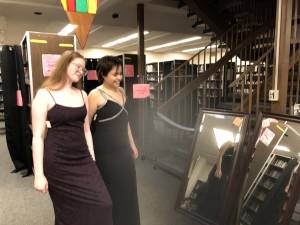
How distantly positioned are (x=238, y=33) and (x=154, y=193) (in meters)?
3.44

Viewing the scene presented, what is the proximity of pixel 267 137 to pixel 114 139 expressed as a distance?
1074mm

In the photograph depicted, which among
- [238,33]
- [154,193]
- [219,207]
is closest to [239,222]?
[219,207]

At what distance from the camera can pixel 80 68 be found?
5.24 ft

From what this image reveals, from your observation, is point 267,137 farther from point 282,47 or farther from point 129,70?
point 129,70

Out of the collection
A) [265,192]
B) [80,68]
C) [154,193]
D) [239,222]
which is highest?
[80,68]

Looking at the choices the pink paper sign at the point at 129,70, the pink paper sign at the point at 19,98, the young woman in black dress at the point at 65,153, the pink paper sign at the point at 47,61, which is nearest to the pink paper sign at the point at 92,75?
the pink paper sign at the point at 129,70

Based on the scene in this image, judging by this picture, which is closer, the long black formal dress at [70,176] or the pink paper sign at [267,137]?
the long black formal dress at [70,176]

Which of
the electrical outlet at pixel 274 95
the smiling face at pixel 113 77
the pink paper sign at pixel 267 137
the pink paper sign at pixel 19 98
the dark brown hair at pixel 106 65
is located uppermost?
the dark brown hair at pixel 106 65

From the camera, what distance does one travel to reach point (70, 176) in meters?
1.53

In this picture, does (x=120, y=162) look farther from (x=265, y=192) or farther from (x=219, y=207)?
(x=265, y=192)

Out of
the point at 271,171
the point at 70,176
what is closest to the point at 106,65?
the point at 70,176

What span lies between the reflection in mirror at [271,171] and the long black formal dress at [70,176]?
1.02 metres

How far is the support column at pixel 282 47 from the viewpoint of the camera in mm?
2107

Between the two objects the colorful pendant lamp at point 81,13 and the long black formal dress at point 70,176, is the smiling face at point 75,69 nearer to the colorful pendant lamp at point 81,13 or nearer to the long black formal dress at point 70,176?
the long black formal dress at point 70,176
